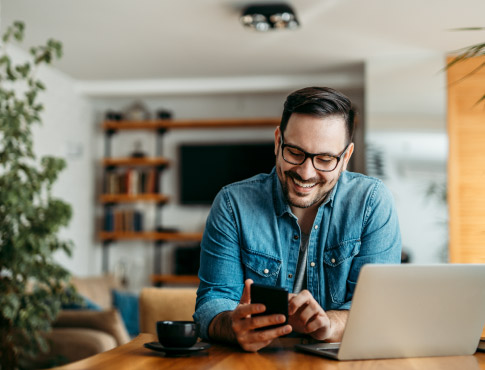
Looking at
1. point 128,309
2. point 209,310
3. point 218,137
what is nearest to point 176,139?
point 218,137

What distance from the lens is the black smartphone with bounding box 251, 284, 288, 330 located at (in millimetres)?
1189

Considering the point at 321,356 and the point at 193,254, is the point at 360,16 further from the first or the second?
the point at 321,356

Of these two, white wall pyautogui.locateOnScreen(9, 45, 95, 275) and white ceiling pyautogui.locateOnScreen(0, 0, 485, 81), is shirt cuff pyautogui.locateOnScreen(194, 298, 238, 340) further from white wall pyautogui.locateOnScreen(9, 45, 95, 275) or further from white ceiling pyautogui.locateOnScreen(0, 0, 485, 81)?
white wall pyautogui.locateOnScreen(9, 45, 95, 275)

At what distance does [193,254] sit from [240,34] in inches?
96.3

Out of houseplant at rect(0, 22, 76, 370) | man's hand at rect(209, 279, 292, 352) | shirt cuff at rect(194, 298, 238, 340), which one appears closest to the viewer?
man's hand at rect(209, 279, 292, 352)

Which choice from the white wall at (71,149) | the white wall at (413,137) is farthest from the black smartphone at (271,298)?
the white wall at (71,149)

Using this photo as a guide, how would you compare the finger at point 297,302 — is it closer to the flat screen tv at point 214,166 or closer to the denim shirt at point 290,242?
the denim shirt at point 290,242

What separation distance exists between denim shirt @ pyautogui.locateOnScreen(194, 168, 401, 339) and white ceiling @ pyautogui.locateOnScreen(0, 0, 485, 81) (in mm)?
2602

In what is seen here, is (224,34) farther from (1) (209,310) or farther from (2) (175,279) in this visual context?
(1) (209,310)

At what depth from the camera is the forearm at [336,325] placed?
4.47ft

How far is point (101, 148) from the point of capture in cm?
666

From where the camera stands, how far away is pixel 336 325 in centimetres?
138

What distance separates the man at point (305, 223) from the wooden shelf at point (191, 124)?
4382 millimetres

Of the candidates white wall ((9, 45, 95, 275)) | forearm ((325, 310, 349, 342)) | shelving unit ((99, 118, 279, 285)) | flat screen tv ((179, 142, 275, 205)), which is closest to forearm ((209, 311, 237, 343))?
forearm ((325, 310, 349, 342))
